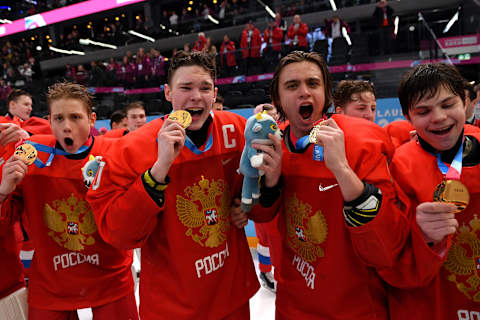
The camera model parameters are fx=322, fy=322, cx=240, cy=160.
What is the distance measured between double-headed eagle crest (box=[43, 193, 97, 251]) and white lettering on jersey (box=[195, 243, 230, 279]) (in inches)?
29.5

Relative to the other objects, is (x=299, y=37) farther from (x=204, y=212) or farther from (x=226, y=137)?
(x=204, y=212)

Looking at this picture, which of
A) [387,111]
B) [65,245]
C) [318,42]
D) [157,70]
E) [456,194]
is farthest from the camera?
[157,70]

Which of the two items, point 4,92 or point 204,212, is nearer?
point 204,212

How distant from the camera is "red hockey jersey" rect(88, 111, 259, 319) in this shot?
1.42 metres

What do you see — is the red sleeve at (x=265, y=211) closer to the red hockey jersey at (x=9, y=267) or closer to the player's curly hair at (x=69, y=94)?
the player's curly hair at (x=69, y=94)

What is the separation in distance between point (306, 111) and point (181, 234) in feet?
2.64

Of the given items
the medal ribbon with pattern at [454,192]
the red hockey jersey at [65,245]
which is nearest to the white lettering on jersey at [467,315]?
the medal ribbon with pattern at [454,192]

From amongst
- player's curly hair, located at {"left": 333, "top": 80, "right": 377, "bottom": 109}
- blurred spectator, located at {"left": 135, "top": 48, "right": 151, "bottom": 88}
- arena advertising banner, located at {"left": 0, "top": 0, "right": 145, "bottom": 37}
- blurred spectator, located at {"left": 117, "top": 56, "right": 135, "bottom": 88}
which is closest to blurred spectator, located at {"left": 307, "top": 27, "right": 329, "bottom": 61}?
player's curly hair, located at {"left": 333, "top": 80, "right": 377, "bottom": 109}

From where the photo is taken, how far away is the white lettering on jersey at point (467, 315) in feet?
4.09

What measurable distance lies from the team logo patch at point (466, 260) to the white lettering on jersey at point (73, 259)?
176 centimetres

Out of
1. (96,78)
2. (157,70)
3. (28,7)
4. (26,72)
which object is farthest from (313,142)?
(28,7)

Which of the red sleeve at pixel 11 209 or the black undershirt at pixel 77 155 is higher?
the black undershirt at pixel 77 155

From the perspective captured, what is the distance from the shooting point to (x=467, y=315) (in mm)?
1261

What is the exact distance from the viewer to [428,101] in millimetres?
1239
